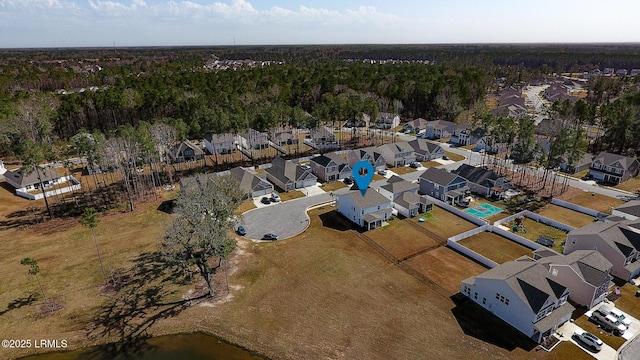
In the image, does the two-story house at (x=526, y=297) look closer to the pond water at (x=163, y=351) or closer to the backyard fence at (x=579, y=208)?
the pond water at (x=163, y=351)

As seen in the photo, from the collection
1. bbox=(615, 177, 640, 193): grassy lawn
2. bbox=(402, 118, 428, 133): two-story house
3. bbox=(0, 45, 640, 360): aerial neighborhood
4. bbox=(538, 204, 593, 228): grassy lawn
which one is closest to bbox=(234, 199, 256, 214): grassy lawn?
bbox=(0, 45, 640, 360): aerial neighborhood

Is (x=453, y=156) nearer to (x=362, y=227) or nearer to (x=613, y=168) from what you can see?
(x=613, y=168)

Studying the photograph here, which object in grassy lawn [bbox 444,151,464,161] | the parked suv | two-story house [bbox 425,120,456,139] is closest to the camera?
the parked suv

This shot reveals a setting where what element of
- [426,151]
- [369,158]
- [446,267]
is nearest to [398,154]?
[369,158]

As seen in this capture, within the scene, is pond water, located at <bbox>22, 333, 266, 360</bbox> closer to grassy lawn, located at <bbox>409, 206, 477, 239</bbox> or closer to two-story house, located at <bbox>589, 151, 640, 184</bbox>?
grassy lawn, located at <bbox>409, 206, 477, 239</bbox>

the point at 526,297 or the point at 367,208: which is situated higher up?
the point at 526,297

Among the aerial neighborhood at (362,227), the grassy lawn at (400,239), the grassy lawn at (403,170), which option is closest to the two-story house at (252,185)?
the aerial neighborhood at (362,227)

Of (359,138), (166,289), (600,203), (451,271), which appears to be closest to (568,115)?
(600,203)

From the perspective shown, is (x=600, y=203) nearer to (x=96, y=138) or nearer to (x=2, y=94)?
(x=96, y=138)
